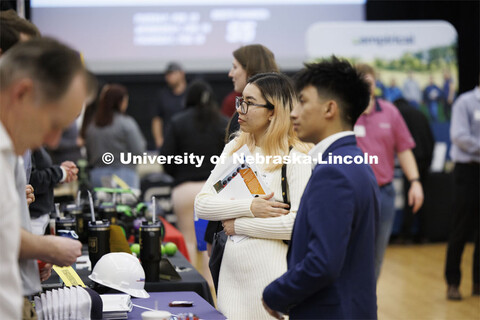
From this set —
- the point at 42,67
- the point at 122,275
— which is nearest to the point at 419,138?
the point at 122,275

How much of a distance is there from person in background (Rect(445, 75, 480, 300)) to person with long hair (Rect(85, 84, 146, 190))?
252 centimetres

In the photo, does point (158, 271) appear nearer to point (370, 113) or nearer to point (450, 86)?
point (370, 113)

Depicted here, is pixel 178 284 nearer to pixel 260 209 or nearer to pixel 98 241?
pixel 98 241

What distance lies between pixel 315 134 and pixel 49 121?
30.1 inches

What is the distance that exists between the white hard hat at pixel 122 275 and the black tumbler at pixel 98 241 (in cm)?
28

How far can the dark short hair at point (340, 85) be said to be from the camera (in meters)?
1.86

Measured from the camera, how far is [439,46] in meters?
7.99

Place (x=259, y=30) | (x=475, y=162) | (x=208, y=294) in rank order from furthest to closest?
(x=259, y=30) < (x=475, y=162) < (x=208, y=294)

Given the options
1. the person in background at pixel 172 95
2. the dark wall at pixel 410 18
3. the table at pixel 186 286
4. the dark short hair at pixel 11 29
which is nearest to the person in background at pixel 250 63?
the table at pixel 186 286

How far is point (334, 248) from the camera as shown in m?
1.71

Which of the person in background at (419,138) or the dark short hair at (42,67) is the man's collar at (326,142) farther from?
the person in background at (419,138)

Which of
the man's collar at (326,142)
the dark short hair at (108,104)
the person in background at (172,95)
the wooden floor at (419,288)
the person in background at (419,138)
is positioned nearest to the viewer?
the man's collar at (326,142)

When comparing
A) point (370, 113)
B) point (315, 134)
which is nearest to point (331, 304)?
point (315, 134)

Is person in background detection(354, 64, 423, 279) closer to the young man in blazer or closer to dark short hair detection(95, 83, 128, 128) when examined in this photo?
dark short hair detection(95, 83, 128, 128)
